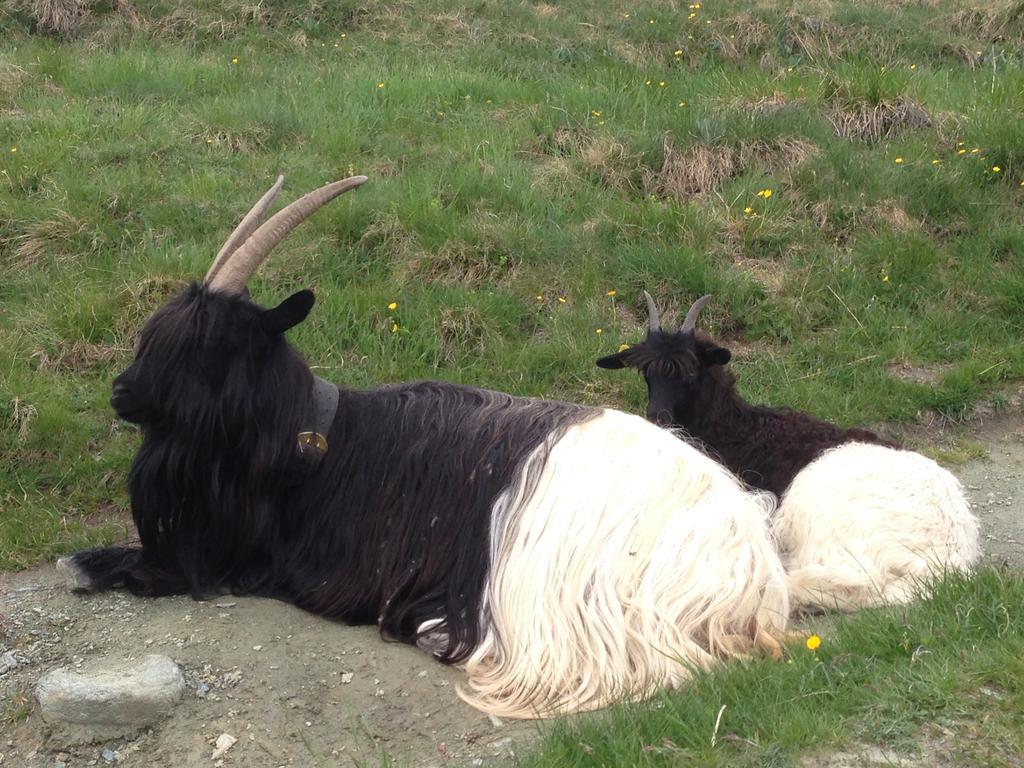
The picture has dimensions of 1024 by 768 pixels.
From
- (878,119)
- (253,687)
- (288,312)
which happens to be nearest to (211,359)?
(288,312)

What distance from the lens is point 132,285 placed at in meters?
7.88

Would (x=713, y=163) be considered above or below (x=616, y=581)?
above

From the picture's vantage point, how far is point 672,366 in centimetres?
683

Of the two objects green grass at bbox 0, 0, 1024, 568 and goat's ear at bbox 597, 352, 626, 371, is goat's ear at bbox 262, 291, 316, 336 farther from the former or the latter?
goat's ear at bbox 597, 352, 626, 371

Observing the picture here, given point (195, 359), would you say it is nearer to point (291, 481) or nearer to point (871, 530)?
point (291, 481)

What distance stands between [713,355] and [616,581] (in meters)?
2.59

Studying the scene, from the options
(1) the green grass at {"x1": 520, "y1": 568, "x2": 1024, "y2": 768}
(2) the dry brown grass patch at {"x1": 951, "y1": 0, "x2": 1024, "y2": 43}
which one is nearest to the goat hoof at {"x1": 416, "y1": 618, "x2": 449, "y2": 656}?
(1) the green grass at {"x1": 520, "y1": 568, "x2": 1024, "y2": 768}

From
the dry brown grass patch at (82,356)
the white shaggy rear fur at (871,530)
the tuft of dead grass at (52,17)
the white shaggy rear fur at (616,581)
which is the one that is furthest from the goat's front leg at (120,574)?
the tuft of dead grass at (52,17)

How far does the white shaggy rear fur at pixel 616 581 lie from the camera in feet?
14.7

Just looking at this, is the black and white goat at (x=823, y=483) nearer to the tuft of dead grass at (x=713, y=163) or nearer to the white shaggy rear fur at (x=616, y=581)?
the white shaggy rear fur at (x=616, y=581)

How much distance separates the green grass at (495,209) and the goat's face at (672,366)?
894 millimetres

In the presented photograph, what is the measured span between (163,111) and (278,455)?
19.5 ft

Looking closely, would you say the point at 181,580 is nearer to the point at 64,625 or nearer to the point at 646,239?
the point at 64,625

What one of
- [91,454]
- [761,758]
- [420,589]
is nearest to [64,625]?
[420,589]
